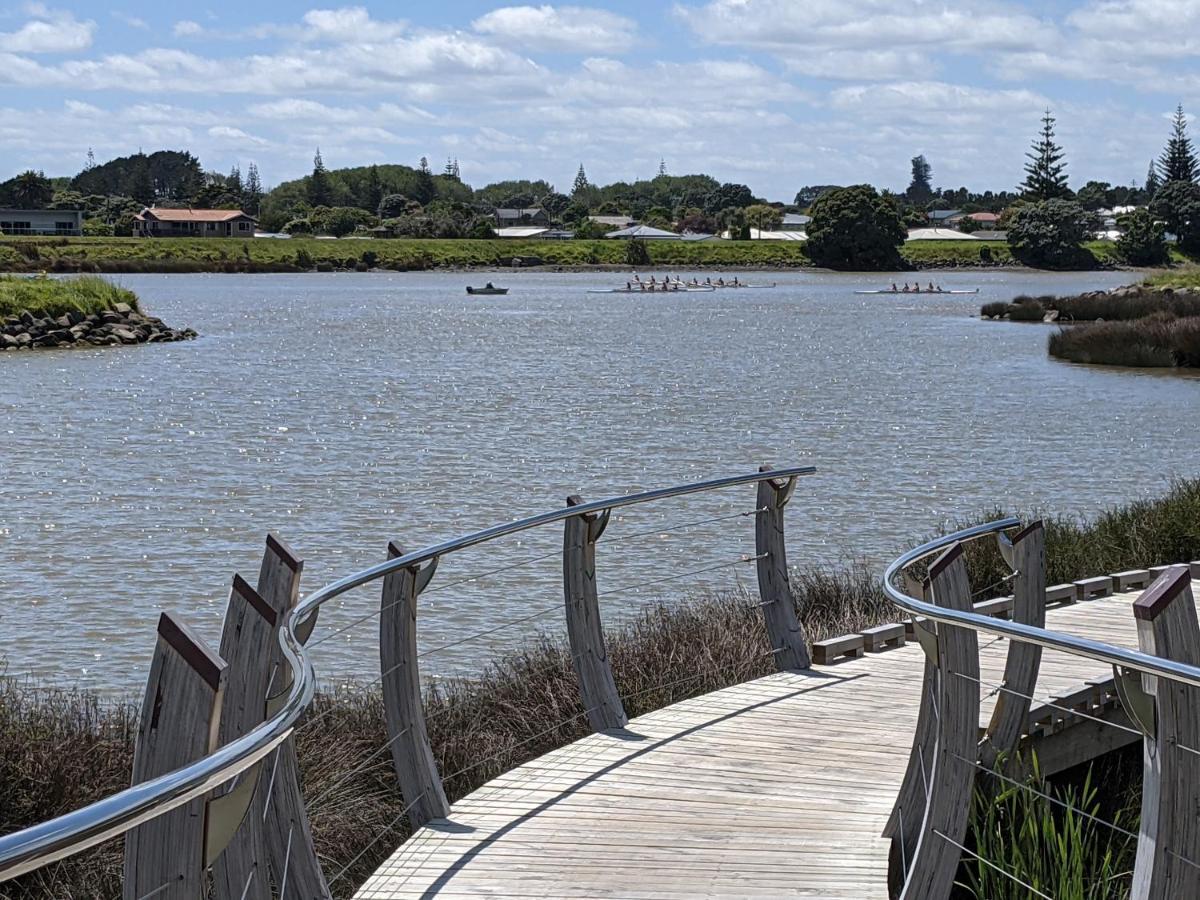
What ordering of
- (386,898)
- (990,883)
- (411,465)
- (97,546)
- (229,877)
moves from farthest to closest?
(411,465) → (97,546) → (990,883) → (386,898) → (229,877)

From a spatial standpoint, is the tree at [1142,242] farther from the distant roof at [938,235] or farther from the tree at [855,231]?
the distant roof at [938,235]

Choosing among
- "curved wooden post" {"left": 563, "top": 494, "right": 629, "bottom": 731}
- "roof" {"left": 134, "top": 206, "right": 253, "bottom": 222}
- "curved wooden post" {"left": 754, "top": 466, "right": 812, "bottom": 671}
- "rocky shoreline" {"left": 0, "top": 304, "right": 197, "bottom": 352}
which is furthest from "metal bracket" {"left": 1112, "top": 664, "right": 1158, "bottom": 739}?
"roof" {"left": 134, "top": 206, "right": 253, "bottom": 222}

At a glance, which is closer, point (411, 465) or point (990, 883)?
point (990, 883)

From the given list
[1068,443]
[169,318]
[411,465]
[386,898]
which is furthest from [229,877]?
[169,318]

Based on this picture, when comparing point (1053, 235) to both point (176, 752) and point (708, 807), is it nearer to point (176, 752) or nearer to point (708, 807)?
point (708, 807)

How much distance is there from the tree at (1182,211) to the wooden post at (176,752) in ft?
537

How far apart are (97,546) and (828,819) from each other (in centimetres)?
1365

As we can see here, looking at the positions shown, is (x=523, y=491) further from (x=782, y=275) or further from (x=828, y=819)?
(x=782, y=275)

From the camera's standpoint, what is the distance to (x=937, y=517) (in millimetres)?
19578

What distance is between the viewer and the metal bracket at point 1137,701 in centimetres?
412

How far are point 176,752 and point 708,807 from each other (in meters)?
3.54

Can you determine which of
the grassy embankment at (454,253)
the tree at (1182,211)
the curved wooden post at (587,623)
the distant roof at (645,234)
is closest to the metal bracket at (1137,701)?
the curved wooden post at (587,623)

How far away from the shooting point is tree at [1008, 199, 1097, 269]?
147750 millimetres

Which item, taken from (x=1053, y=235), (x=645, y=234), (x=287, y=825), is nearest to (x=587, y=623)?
(x=287, y=825)
